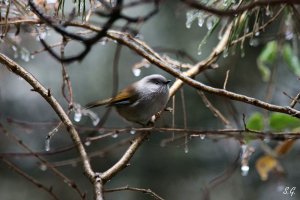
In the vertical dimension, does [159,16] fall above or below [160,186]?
above

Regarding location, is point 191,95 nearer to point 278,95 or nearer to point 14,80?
point 278,95

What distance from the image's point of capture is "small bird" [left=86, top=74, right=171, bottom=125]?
297 centimetres

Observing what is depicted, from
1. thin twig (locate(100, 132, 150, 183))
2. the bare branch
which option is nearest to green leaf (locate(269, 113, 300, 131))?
thin twig (locate(100, 132, 150, 183))

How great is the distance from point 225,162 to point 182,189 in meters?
0.45

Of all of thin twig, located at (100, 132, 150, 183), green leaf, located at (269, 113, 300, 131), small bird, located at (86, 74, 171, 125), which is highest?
small bird, located at (86, 74, 171, 125)

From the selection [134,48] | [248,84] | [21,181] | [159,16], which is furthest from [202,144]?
[134,48]

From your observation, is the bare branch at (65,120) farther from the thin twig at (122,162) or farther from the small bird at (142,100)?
the small bird at (142,100)

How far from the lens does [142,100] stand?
311cm

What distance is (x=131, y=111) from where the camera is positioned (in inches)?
124

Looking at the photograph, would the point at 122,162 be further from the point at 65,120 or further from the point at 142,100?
the point at 142,100

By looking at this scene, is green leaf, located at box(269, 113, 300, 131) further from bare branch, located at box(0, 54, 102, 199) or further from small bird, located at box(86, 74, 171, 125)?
bare branch, located at box(0, 54, 102, 199)

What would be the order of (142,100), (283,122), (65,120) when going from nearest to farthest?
(65,120), (283,122), (142,100)

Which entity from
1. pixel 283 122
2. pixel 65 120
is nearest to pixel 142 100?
pixel 283 122

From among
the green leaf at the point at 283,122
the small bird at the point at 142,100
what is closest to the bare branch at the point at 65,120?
the small bird at the point at 142,100
